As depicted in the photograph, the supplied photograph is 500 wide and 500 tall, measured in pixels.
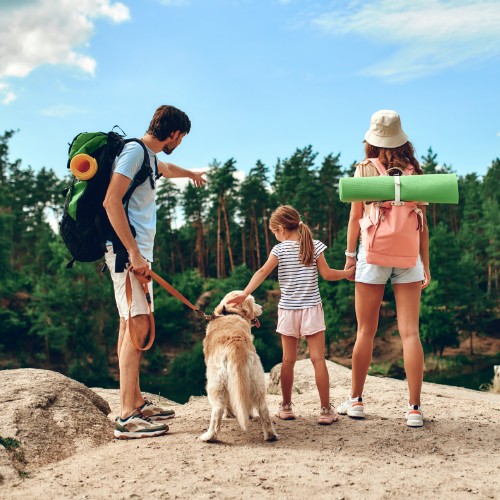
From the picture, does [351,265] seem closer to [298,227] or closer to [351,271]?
[351,271]

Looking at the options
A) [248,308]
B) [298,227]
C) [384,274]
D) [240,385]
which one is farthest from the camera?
[298,227]

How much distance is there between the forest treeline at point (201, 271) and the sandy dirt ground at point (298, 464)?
25466mm

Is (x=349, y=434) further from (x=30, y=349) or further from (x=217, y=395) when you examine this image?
(x=30, y=349)

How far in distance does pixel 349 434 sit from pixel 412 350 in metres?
0.92

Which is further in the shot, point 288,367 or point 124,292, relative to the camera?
point 288,367

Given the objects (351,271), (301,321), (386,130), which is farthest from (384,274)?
(386,130)

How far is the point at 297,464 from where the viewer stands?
423cm

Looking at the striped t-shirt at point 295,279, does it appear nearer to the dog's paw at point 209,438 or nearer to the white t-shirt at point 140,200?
the white t-shirt at point 140,200

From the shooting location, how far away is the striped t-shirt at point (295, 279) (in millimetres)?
5570

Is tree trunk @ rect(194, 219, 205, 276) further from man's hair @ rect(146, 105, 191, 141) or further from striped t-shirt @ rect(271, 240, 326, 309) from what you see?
man's hair @ rect(146, 105, 191, 141)

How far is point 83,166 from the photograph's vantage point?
4957mm

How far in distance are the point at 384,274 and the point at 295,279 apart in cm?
85

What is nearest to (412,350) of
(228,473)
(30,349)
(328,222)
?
(228,473)

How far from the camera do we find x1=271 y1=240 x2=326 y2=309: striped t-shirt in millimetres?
5570
